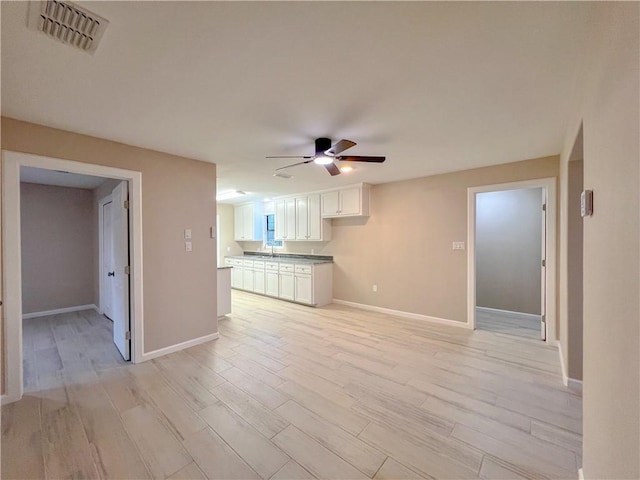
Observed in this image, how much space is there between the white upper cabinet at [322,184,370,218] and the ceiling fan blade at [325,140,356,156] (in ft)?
8.36

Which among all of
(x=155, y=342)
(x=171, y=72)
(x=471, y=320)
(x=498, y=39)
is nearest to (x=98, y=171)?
(x=171, y=72)

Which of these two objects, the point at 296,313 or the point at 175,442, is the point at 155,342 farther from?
the point at 296,313

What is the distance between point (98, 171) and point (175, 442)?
2.59m

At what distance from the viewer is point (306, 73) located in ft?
5.48

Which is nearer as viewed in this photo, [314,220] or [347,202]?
[347,202]

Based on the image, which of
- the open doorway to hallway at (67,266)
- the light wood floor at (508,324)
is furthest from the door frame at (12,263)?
the light wood floor at (508,324)

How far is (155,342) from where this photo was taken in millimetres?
3174

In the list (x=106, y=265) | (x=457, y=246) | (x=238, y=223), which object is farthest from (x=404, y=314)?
(x=106, y=265)

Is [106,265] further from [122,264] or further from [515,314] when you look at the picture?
[515,314]

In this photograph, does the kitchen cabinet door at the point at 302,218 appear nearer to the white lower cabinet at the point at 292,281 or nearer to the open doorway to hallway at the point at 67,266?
the white lower cabinet at the point at 292,281

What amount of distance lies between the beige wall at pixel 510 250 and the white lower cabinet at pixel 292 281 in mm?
3049

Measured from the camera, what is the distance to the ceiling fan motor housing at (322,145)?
2654 mm

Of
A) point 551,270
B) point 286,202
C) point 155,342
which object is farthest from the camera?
point 286,202

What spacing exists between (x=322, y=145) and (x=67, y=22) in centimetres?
185
